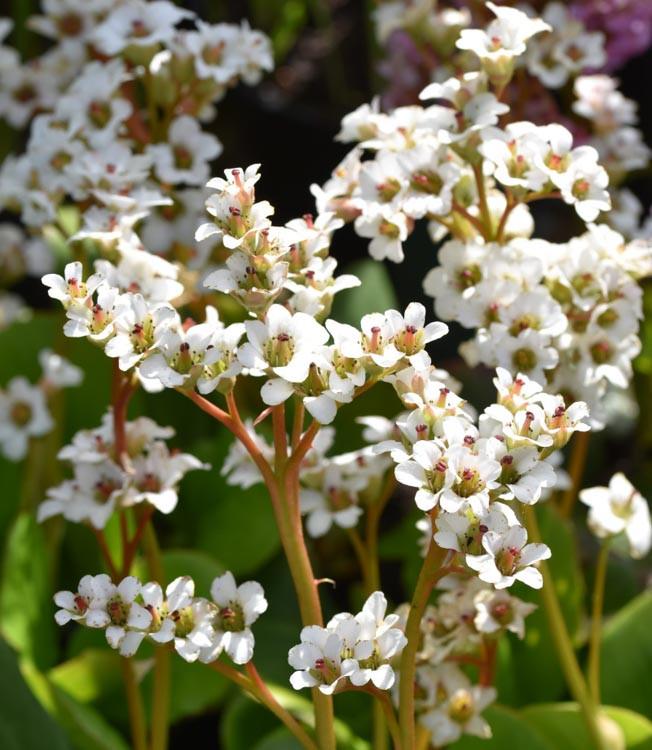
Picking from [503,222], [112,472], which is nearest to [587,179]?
[503,222]

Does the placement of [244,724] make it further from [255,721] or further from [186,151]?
[186,151]

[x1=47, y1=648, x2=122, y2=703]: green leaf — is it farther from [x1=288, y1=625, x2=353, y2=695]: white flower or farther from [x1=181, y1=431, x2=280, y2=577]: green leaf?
[x1=288, y1=625, x2=353, y2=695]: white flower

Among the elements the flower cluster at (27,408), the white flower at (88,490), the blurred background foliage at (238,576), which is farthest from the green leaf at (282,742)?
the flower cluster at (27,408)

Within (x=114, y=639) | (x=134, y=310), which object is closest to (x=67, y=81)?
(x=134, y=310)

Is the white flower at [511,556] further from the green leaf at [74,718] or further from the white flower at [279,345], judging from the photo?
the green leaf at [74,718]

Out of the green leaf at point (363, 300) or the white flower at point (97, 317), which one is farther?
the green leaf at point (363, 300)

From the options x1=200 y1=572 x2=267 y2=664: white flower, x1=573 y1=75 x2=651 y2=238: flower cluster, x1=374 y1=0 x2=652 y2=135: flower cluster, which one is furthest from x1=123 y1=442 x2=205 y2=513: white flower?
x1=573 y1=75 x2=651 y2=238: flower cluster
